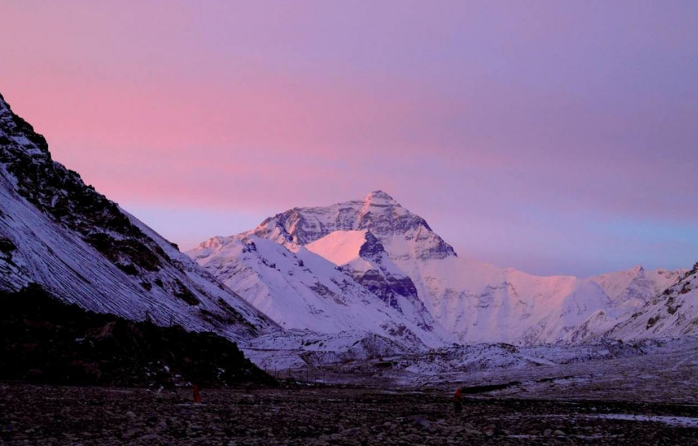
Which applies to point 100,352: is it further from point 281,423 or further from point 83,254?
point 83,254

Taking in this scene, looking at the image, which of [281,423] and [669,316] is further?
[669,316]

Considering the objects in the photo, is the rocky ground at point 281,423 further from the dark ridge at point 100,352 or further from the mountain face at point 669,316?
the mountain face at point 669,316

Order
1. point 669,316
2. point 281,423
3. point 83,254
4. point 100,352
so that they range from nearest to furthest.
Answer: point 281,423, point 100,352, point 83,254, point 669,316

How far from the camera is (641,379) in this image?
6250cm

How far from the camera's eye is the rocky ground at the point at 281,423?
21.6m

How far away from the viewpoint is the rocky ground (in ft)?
70.9

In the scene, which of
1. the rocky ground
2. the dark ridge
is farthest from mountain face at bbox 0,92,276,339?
the rocky ground

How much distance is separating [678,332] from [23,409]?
116675mm

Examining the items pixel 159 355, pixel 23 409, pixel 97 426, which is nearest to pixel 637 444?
pixel 97 426

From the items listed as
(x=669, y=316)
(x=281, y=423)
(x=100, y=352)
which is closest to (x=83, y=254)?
(x=100, y=352)

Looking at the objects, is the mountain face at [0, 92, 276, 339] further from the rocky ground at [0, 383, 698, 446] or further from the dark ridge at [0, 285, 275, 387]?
the rocky ground at [0, 383, 698, 446]

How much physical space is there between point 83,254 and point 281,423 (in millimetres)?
89363

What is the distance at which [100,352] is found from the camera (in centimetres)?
4466

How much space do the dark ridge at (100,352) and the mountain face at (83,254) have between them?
70.6 feet
